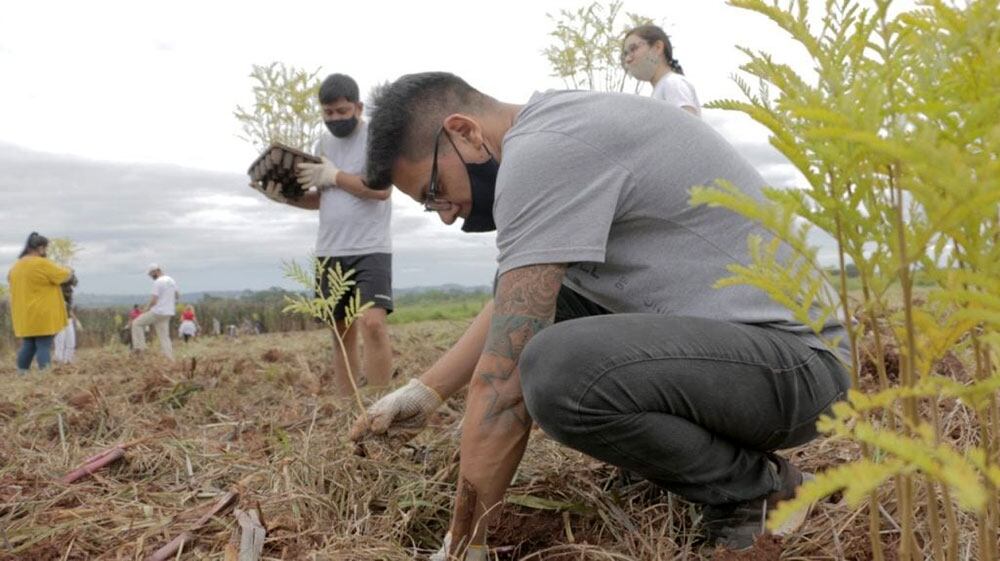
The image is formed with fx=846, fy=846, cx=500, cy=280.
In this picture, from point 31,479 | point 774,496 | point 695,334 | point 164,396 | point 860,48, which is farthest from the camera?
point 164,396

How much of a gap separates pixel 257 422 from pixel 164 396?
1.27 metres

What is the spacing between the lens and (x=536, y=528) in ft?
7.25

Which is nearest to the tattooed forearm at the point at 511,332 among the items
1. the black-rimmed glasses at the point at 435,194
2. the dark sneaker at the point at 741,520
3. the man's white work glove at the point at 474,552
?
the man's white work glove at the point at 474,552

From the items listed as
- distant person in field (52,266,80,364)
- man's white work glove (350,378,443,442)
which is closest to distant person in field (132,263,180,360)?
distant person in field (52,266,80,364)

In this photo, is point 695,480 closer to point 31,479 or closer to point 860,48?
point 860,48

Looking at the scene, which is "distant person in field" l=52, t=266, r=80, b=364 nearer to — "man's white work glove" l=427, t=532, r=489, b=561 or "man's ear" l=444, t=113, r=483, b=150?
"man's ear" l=444, t=113, r=483, b=150

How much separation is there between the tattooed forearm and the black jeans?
0.21 ft

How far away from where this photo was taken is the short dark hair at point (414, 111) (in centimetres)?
225

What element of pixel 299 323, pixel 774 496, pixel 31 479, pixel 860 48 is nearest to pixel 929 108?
pixel 860 48

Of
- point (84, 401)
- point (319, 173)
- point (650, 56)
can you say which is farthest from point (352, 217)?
point (650, 56)

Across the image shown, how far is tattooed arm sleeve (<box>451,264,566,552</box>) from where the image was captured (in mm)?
1960

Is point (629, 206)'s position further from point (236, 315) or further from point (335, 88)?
point (236, 315)

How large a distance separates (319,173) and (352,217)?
288 millimetres

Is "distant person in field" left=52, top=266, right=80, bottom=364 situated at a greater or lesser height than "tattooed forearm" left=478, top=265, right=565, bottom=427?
lesser
